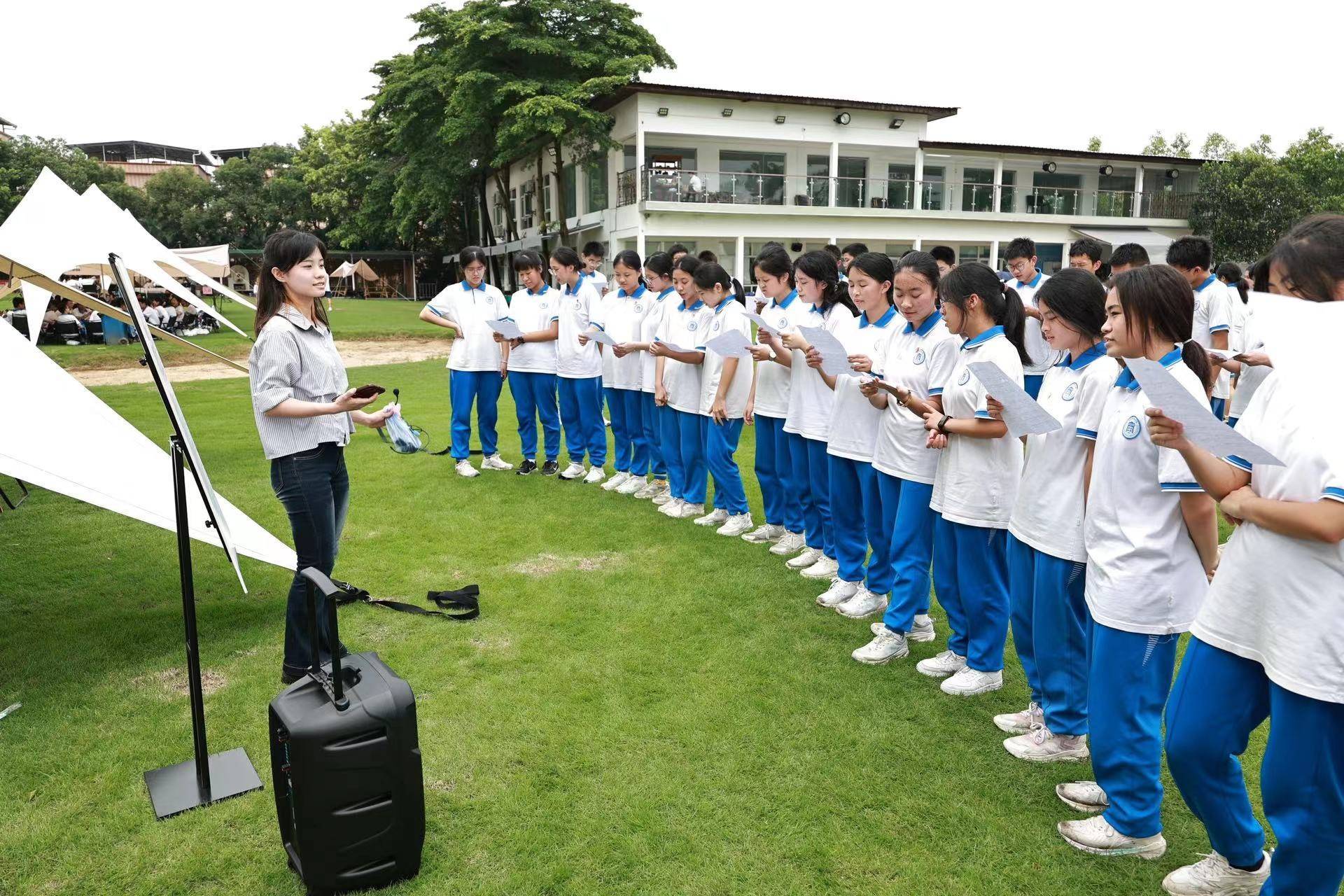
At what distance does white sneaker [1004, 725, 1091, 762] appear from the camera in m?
3.10

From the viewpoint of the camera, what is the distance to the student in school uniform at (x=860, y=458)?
13.6ft

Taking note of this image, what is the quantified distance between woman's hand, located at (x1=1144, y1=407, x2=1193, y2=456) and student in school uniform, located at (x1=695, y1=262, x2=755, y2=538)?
3.79 metres

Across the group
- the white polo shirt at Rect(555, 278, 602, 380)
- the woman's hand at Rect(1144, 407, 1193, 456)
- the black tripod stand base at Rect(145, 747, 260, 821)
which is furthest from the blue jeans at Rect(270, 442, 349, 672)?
the white polo shirt at Rect(555, 278, 602, 380)

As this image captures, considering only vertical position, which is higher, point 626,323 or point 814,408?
point 626,323

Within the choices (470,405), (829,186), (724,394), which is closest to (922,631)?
(724,394)

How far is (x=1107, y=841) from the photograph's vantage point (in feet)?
8.39

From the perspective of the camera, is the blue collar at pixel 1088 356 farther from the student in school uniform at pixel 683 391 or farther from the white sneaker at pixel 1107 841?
the student in school uniform at pixel 683 391

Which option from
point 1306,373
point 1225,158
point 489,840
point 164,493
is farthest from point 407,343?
point 1225,158

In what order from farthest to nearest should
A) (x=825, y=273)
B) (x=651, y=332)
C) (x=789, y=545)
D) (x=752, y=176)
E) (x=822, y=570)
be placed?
(x=752, y=176) < (x=651, y=332) < (x=789, y=545) < (x=822, y=570) < (x=825, y=273)

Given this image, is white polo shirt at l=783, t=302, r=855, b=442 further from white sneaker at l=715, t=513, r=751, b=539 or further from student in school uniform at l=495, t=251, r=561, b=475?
student in school uniform at l=495, t=251, r=561, b=475

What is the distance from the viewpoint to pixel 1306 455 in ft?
5.69

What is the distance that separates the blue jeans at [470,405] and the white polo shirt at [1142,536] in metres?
5.86

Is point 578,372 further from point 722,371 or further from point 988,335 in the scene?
point 988,335

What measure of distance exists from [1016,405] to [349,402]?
2368 millimetres
